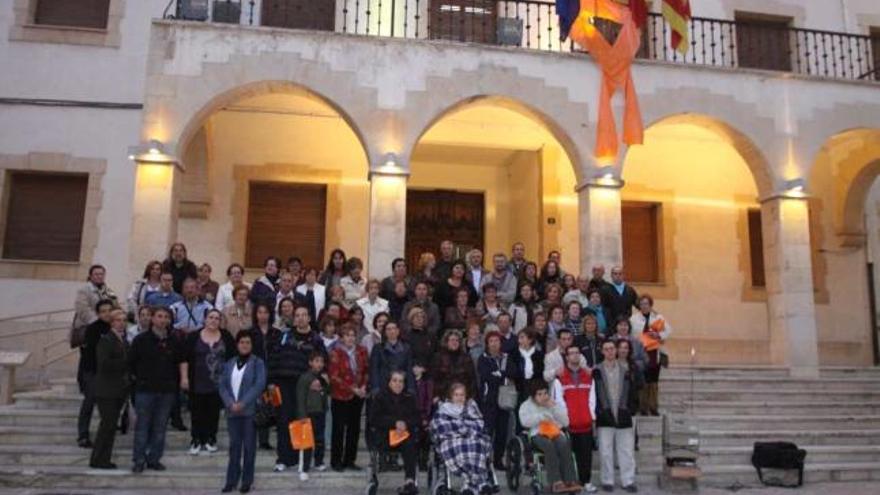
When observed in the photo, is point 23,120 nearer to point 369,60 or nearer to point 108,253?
point 108,253

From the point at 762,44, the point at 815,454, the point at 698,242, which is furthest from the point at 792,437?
the point at 762,44

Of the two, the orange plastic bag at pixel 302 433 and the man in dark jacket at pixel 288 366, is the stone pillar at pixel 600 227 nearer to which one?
the man in dark jacket at pixel 288 366

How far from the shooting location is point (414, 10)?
13.2m

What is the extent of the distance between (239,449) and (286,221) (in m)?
7.09

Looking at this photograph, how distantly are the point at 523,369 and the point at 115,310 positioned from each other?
4051mm

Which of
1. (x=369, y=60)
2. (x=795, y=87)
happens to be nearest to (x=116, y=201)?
(x=369, y=60)

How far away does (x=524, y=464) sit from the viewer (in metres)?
6.89

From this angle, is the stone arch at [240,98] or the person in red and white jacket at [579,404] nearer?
the person in red and white jacket at [579,404]

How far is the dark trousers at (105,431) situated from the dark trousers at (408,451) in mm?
2514

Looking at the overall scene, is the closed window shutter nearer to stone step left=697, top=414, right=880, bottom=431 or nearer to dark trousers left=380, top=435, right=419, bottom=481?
dark trousers left=380, top=435, right=419, bottom=481

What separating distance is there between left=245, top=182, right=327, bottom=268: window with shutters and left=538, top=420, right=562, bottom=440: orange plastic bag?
7.28 m

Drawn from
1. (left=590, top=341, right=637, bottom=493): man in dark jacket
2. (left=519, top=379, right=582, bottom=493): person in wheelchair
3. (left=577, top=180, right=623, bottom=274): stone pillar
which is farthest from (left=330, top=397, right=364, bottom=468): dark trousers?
(left=577, top=180, right=623, bottom=274): stone pillar

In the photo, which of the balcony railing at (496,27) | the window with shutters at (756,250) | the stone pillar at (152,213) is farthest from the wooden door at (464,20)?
the window with shutters at (756,250)

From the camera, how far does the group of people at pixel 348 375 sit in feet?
22.3
